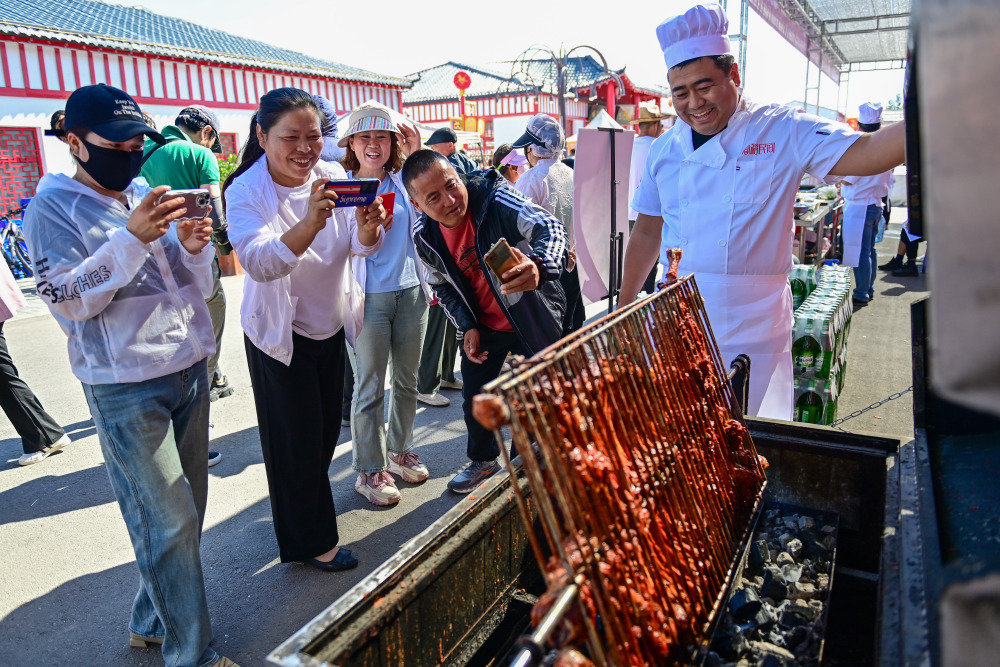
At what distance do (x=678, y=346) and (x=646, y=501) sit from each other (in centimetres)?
59

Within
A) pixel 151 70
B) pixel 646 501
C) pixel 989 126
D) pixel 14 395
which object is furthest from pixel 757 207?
pixel 151 70

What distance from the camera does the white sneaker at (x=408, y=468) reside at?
3.87 metres

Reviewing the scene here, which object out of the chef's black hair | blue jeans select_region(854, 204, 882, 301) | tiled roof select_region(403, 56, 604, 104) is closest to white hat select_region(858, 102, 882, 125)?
blue jeans select_region(854, 204, 882, 301)

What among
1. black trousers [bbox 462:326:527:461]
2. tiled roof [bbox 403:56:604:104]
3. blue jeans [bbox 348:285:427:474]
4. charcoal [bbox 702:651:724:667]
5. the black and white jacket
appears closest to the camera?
charcoal [bbox 702:651:724:667]

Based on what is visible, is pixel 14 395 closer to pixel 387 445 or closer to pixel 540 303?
pixel 387 445

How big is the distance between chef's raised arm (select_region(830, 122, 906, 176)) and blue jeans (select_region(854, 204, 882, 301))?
642cm

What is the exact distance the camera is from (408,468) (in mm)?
3898

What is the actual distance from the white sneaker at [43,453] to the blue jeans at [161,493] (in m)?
2.60

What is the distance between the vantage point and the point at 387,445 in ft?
13.1

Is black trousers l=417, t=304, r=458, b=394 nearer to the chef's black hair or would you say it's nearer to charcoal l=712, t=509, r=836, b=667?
the chef's black hair

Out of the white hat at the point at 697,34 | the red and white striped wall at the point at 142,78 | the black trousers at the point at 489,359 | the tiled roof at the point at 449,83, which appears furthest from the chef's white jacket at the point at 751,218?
the tiled roof at the point at 449,83

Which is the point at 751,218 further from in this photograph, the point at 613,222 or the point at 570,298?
the point at 613,222

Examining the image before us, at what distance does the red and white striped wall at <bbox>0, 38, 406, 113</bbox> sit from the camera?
1274 centimetres

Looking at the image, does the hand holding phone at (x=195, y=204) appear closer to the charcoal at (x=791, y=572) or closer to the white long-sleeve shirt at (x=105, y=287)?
the white long-sleeve shirt at (x=105, y=287)
